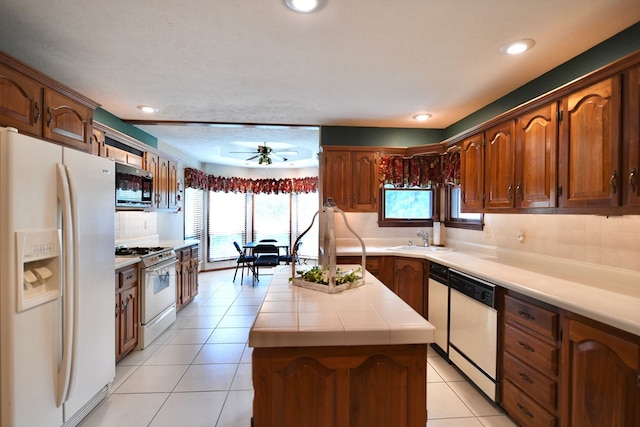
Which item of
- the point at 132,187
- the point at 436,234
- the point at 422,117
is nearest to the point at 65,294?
the point at 132,187

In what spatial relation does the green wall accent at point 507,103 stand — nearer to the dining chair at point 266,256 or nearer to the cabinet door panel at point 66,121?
the cabinet door panel at point 66,121

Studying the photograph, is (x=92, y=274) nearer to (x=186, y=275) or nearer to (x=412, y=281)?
(x=186, y=275)

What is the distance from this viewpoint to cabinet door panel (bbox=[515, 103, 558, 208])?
205cm

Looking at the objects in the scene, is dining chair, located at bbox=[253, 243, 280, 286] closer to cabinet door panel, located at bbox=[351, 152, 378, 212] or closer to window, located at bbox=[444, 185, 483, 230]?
cabinet door panel, located at bbox=[351, 152, 378, 212]

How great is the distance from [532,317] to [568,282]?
1.45 ft

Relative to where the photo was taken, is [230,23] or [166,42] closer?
[230,23]

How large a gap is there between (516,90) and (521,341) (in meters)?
2.19

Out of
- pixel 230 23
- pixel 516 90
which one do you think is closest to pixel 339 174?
pixel 516 90

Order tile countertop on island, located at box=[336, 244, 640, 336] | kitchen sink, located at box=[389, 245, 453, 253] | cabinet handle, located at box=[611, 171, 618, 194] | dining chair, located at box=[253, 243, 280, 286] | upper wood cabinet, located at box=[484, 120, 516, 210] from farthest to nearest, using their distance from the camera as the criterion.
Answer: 1. dining chair, located at box=[253, 243, 280, 286]
2. kitchen sink, located at box=[389, 245, 453, 253]
3. upper wood cabinet, located at box=[484, 120, 516, 210]
4. cabinet handle, located at box=[611, 171, 618, 194]
5. tile countertop on island, located at box=[336, 244, 640, 336]

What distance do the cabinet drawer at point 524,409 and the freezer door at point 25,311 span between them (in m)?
2.79

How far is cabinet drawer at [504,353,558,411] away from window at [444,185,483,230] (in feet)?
5.48

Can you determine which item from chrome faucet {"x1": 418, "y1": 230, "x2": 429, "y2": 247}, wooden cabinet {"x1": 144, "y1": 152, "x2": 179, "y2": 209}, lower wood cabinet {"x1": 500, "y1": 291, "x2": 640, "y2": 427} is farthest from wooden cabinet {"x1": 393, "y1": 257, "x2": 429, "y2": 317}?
wooden cabinet {"x1": 144, "y1": 152, "x2": 179, "y2": 209}

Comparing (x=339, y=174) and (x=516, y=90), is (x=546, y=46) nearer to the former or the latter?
(x=516, y=90)

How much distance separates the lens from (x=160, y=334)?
347cm
